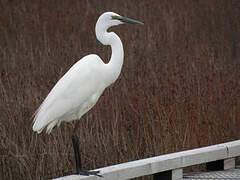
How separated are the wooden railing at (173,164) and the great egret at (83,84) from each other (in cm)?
15

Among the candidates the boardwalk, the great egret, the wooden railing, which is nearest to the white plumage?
the great egret

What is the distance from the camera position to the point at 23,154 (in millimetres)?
3492

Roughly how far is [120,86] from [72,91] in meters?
0.95

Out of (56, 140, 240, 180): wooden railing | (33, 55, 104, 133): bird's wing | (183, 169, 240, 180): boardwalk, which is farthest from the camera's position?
(183, 169, 240, 180): boardwalk

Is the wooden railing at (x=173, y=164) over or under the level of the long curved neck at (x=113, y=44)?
under

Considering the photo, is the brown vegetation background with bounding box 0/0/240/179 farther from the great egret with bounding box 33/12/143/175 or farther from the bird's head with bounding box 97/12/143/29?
the bird's head with bounding box 97/12/143/29

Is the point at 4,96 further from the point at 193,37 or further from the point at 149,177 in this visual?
the point at 193,37

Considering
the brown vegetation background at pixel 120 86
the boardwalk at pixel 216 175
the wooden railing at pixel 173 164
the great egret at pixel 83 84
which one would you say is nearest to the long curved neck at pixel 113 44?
the great egret at pixel 83 84

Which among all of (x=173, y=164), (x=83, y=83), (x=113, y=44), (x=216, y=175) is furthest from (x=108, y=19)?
(x=216, y=175)

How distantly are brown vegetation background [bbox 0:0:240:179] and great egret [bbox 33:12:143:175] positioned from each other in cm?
41

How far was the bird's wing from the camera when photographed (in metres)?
3.11

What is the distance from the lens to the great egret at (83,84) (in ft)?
10.3

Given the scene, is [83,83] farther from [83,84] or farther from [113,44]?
[113,44]

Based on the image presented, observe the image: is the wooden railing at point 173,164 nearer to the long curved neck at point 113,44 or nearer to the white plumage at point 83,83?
the white plumage at point 83,83
